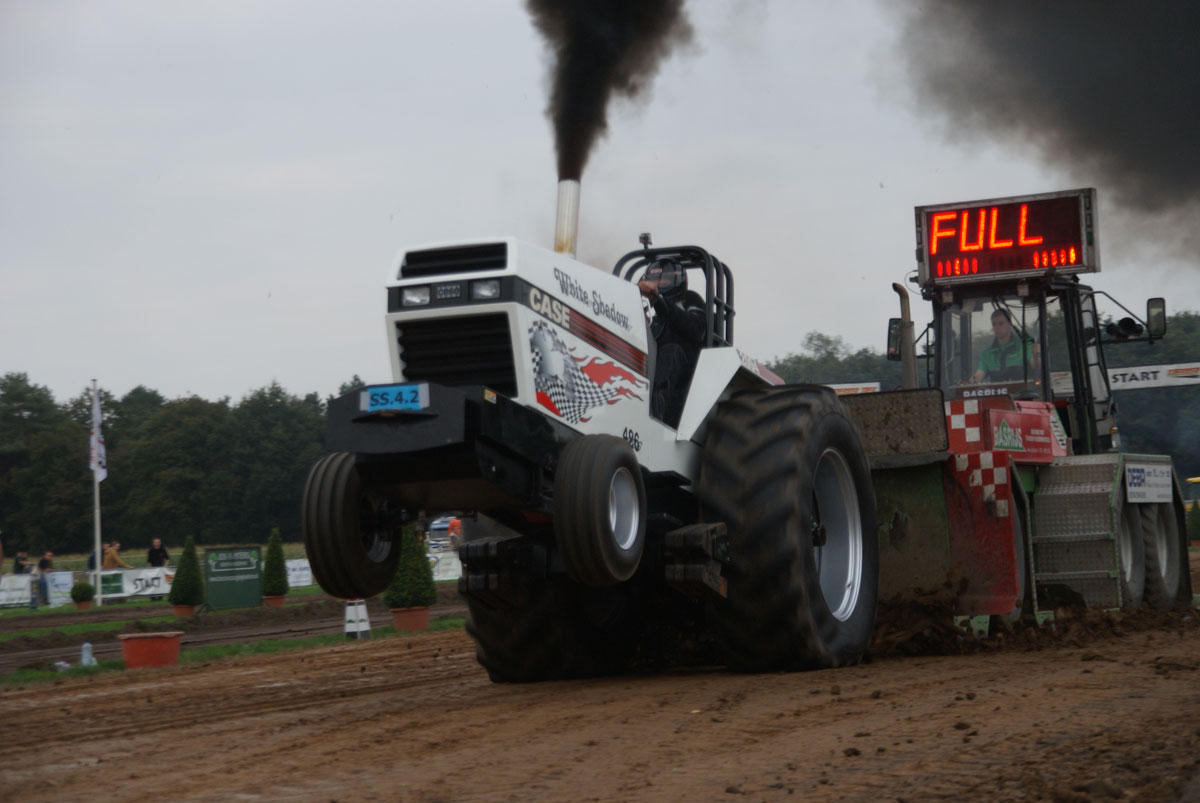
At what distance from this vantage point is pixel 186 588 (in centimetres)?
2698

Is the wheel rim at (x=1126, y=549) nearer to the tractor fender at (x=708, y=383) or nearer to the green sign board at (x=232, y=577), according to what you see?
the tractor fender at (x=708, y=383)

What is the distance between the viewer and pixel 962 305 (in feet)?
42.2

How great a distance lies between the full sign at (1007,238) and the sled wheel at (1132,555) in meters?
2.25

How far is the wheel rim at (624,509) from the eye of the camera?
6.69 meters

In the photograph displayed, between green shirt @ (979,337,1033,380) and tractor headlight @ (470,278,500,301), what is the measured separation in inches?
282

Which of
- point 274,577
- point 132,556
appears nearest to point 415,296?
point 274,577

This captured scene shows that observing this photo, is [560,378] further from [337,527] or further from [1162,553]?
[1162,553]

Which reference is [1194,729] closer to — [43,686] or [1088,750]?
[1088,750]

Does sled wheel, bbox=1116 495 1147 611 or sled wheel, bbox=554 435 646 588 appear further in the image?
sled wheel, bbox=1116 495 1147 611

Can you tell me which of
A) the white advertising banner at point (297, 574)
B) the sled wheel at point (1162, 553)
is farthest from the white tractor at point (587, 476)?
the white advertising banner at point (297, 574)

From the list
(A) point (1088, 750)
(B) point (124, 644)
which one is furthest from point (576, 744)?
(B) point (124, 644)

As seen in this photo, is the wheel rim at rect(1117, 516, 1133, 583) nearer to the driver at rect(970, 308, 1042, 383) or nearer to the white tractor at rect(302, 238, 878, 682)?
the driver at rect(970, 308, 1042, 383)

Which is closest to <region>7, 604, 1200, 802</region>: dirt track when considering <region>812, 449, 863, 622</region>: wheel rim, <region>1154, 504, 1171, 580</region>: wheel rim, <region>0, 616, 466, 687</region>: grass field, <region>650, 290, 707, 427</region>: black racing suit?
<region>812, 449, 863, 622</region>: wheel rim

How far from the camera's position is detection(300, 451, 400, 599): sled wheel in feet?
22.2
